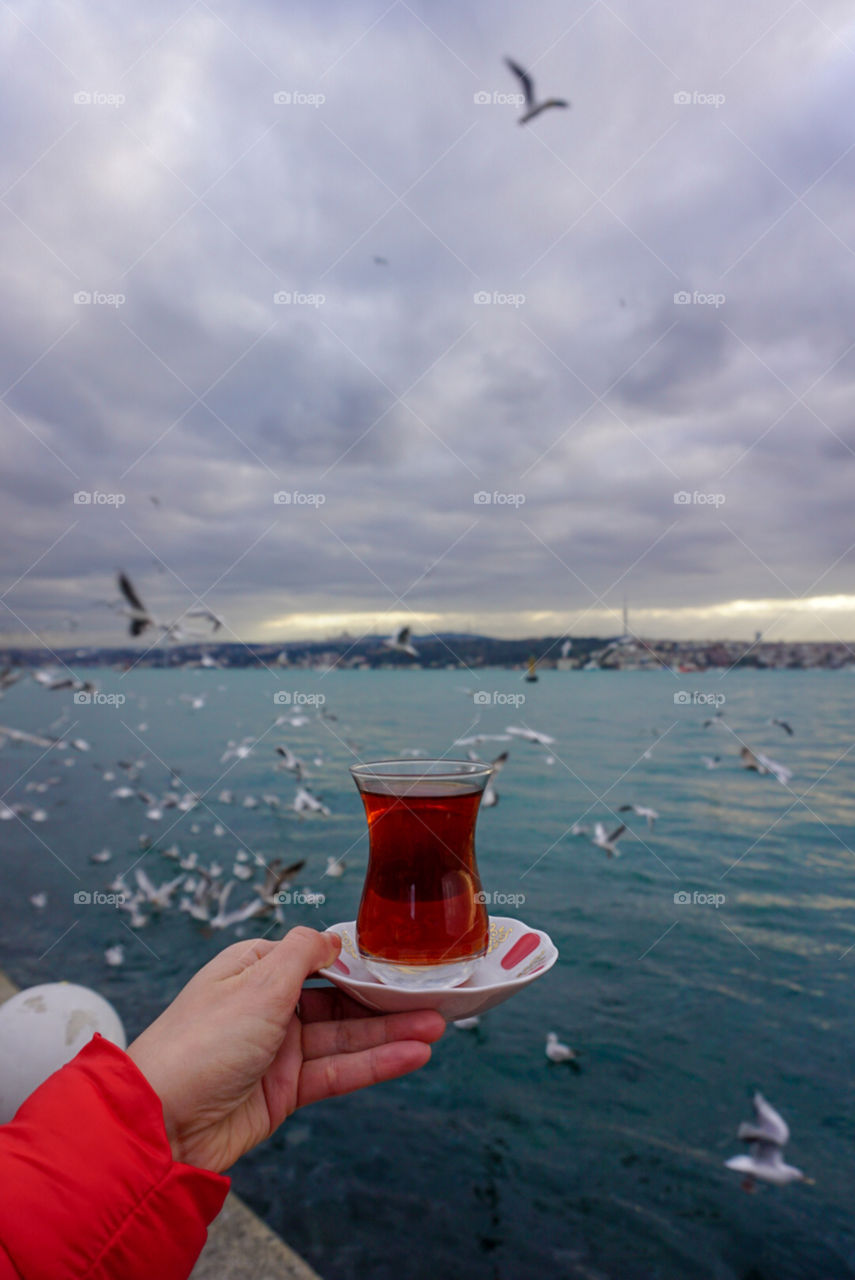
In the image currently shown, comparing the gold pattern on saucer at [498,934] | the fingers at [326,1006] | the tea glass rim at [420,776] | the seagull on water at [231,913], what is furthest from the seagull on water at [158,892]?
the tea glass rim at [420,776]

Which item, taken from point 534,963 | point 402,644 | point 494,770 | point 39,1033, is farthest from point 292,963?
point 402,644

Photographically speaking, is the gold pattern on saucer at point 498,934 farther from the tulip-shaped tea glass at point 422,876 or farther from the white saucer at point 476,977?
the tulip-shaped tea glass at point 422,876

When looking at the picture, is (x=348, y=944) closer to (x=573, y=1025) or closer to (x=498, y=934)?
(x=498, y=934)

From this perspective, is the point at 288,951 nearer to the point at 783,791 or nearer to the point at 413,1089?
the point at 413,1089

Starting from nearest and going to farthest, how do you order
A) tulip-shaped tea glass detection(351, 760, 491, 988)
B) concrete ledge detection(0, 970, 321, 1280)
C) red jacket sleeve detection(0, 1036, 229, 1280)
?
red jacket sleeve detection(0, 1036, 229, 1280) < tulip-shaped tea glass detection(351, 760, 491, 988) < concrete ledge detection(0, 970, 321, 1280)

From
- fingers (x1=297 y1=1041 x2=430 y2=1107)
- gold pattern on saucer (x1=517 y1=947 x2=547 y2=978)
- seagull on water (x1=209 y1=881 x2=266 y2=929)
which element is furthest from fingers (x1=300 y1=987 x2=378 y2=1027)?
seagull on water (x1=209 y1=881 x2=266 y2=929)

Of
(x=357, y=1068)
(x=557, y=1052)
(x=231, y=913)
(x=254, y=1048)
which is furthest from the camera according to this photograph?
(x=231, y=913)

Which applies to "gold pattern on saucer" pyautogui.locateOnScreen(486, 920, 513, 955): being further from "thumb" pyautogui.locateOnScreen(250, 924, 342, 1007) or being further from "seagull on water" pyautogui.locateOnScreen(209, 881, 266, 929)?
"seagull on water" pyautogui.locateOnScreen(209, 881, 266, 929)
